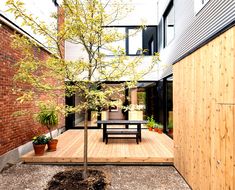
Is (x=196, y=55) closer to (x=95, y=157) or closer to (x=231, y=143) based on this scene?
(x=231, y=143)

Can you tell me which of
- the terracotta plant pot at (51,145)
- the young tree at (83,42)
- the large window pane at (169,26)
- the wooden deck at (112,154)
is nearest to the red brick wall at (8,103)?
the wooden deck at (112,154)

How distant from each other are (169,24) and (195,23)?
10.3 ft

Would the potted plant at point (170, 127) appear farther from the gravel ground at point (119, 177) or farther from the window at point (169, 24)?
the window at point (169, 24)

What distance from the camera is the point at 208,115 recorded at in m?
3.09

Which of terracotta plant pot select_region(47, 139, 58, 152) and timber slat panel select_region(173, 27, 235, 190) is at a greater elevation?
timber slat panel select_region(173, 27, 235, 190)

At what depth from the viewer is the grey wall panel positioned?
363 centimetres

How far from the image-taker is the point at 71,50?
9.61 meters

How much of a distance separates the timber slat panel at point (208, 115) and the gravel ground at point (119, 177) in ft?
1.15

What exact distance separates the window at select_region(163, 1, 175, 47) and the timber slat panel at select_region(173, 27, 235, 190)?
3728mm

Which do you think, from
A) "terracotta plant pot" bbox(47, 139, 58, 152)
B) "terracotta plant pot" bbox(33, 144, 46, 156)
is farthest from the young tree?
"terracotta plant pot" bbox(47, 139, 58, 152)

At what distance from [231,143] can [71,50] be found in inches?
330

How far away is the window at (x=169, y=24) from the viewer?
764 cm

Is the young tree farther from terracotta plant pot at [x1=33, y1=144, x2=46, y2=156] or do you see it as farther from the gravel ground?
terracotta plant pot at [x1=33, y1=144, x2=46, y2=156]

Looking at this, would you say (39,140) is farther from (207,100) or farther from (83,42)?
(207,100)
